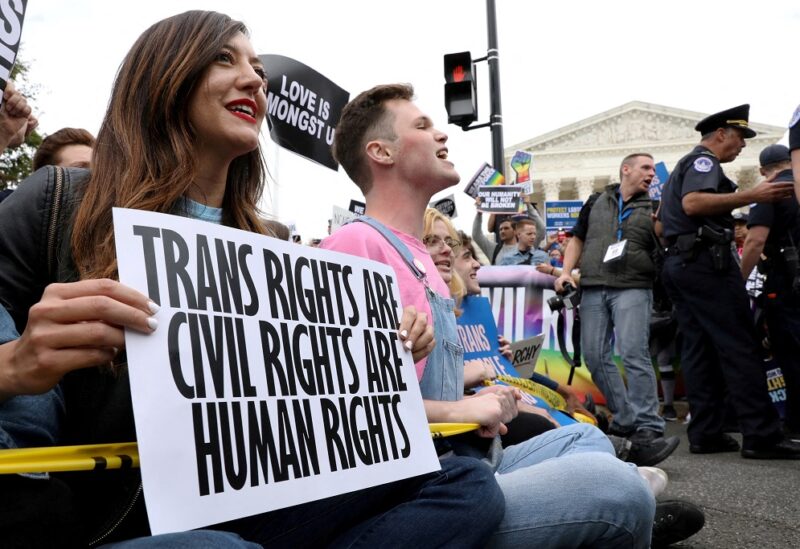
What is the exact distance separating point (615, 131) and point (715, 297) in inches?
2026

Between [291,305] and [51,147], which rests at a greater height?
[51,147]

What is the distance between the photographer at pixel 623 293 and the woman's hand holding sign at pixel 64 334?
4.19m

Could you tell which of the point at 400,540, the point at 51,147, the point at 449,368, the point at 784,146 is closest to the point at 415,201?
the point at 449,368

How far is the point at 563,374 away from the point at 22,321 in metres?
6.01

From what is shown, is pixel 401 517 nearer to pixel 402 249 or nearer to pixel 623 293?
pixel 402 249

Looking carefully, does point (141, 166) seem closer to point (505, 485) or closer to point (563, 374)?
point (505, 485)

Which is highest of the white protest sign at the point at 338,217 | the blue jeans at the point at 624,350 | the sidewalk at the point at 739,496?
the white protest sign at the point at 338,217

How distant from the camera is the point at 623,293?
16.1 ft

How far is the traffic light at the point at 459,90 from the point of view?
7461 mm

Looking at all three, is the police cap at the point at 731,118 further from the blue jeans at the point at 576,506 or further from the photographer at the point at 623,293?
the blue jeans at the point at 576,506

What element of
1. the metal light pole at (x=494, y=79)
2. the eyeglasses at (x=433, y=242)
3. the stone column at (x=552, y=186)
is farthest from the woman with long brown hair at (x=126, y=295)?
the stone column at (x=552, y=186)

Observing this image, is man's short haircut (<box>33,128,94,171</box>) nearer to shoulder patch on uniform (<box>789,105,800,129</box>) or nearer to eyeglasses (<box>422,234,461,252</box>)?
eyeglasses (<box>422,234,461,252</box>)

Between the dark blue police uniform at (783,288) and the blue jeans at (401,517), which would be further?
the dark blue police uniform at (783,288)

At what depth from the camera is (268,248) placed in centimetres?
121
